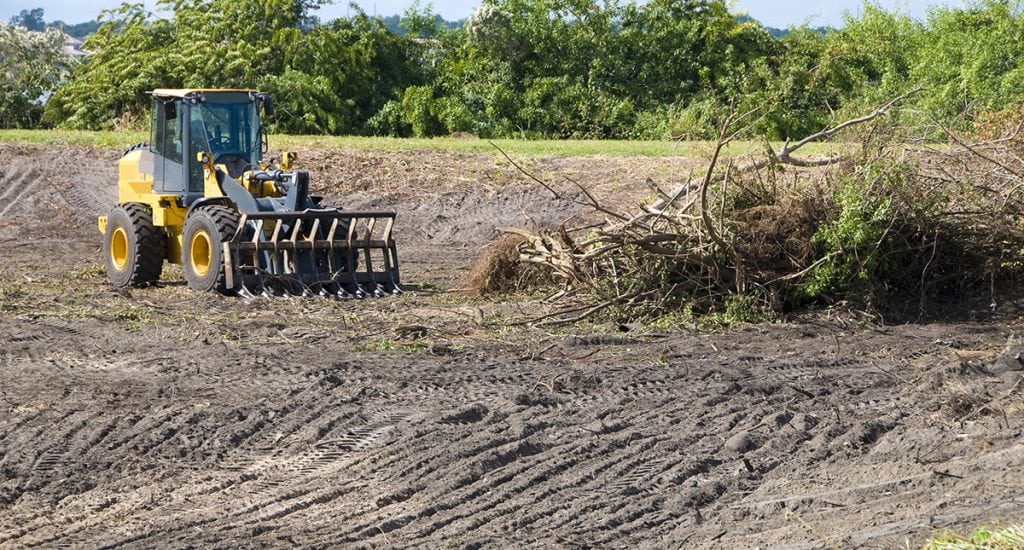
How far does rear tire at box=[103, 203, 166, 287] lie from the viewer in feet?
45.9

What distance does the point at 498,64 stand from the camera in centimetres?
2983

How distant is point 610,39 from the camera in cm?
2977

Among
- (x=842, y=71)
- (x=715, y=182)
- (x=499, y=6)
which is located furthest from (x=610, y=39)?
(x=715, y=182)

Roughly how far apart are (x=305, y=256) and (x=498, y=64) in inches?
678

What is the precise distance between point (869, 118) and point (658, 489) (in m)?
5.54

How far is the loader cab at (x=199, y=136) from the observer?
13953 millimetres

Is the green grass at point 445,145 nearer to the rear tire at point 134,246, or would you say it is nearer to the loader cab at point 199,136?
the rear tire at point 134,246

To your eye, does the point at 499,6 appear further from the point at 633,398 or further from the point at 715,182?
the point at 633,398

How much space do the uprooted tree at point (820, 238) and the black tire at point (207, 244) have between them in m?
3.53

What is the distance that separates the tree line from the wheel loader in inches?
523

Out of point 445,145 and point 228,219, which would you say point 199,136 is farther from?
point 445,145

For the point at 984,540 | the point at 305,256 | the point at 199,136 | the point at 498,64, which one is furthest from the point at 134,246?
the point at 498,64

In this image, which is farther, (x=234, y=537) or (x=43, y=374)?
(x=43, y=374)

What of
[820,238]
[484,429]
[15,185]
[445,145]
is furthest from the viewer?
[445,145]
